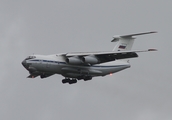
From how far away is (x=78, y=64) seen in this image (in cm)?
3962

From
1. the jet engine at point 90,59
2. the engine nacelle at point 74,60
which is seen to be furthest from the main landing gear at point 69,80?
the jet engine at point 90,59

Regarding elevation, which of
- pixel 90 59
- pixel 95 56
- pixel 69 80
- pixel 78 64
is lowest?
pixel 69 80

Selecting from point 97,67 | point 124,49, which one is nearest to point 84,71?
point 97,67

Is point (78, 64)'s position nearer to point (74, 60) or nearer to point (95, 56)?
point (74, 60)

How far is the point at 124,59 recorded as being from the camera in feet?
137

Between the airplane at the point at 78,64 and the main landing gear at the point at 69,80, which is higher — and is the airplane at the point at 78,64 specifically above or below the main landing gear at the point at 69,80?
above

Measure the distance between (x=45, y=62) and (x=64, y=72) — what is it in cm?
147

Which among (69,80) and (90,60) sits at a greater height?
(90,60)

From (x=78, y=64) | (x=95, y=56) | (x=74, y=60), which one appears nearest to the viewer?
(x=74, y=60)

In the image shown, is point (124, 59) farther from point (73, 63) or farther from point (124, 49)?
point (73, 63)

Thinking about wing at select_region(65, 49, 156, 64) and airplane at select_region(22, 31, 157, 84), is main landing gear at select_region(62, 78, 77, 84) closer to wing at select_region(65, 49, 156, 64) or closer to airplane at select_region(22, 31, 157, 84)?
airplane at select_region(22, 31, 157, 84)

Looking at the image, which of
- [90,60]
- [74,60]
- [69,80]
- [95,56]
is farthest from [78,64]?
[69,80]

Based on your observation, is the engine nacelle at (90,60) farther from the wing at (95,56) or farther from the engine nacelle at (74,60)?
the engine nacelle at (74,60)

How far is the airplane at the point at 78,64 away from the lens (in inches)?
1533
